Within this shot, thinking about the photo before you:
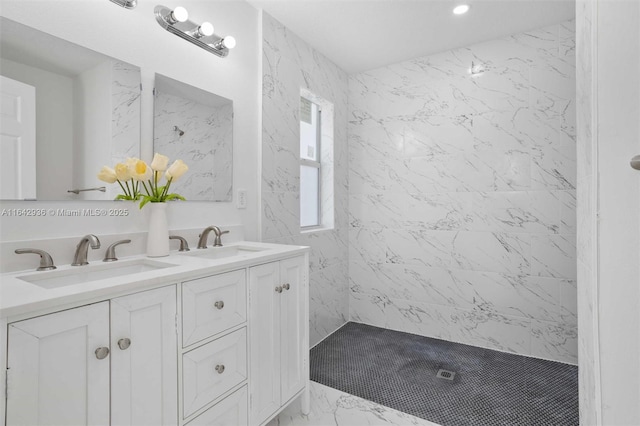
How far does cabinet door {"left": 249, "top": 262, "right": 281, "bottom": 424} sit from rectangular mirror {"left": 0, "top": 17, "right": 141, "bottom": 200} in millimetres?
768

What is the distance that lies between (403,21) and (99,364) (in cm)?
266

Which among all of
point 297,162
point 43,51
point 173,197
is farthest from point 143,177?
point 297,162

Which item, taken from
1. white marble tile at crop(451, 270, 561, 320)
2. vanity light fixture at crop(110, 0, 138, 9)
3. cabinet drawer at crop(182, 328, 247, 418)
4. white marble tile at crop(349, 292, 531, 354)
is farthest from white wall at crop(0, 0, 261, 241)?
white marble tile at crop(451, 270, 561, 320)

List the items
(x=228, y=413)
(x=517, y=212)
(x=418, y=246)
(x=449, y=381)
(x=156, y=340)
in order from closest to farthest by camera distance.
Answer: (x=156, y=340) < (x=228, y=413) < (x=449, y=381) < (x=517, y=212) < (x=418, y=246)

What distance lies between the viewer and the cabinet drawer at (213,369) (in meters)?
1.16

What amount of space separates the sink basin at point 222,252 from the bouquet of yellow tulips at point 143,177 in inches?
11.7

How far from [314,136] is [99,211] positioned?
211 cm

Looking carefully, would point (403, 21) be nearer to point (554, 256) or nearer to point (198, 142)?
point (198, 142)

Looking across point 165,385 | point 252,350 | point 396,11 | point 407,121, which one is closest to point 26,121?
point 165,385

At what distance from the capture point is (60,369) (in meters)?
0.83

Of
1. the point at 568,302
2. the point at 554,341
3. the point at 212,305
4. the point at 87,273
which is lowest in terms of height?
the point at 554,341

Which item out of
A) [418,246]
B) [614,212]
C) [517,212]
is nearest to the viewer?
[614,212]

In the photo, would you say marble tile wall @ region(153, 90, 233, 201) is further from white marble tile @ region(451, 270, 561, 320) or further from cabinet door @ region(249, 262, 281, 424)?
white marble tile @ region(451, 270, 561, 320)

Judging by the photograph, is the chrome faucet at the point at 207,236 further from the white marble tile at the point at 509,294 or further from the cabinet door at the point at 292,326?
the white marble tile at the point at 509,294
